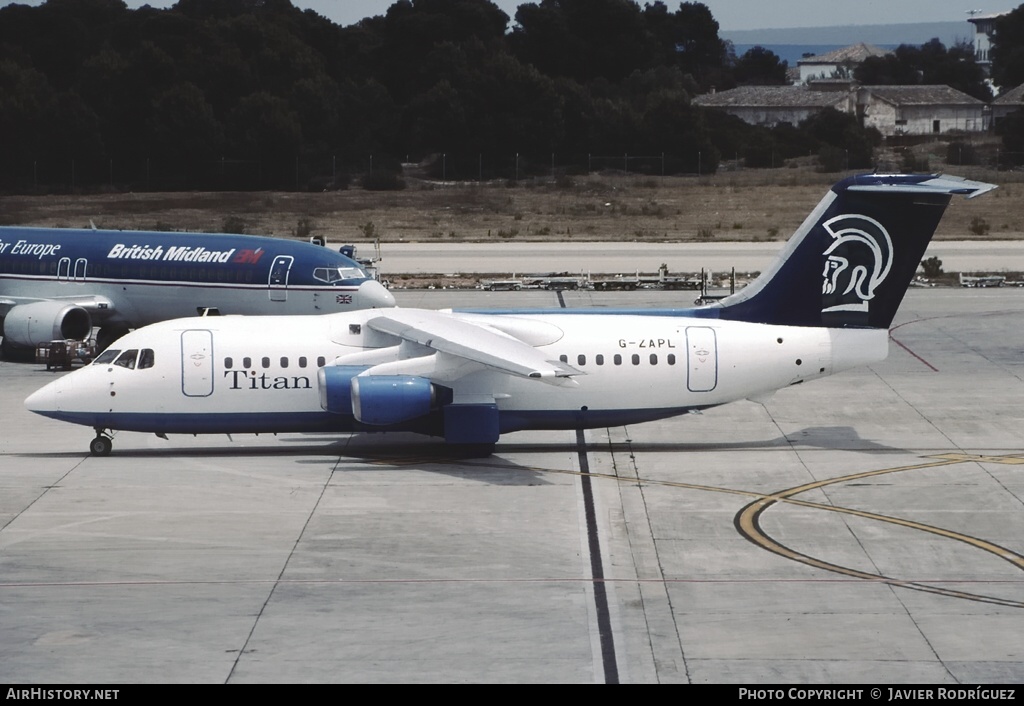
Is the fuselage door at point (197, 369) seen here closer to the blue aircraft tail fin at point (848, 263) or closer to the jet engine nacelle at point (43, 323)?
the blue aircraft tail fin at point (848, 263)

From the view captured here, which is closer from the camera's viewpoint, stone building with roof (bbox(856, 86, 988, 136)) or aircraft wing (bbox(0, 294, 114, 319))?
aircraft wing (bbox(0, 294, 114, 319))

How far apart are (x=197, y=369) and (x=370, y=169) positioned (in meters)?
84.0

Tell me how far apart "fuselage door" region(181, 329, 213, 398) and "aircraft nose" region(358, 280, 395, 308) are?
47.8 feet

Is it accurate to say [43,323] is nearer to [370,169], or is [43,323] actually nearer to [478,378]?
[478,378]

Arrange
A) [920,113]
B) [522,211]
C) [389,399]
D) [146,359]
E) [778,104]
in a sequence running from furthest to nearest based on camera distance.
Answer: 1. [920,113]
2. [778,104]
3. [522,211]
4. [146,359]
5. [389,399]

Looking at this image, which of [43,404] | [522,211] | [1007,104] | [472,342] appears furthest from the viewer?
[1007,104]

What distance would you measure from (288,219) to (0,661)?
2967 inches

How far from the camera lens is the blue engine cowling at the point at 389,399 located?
30.0m

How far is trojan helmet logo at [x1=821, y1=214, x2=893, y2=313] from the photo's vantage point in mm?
31969

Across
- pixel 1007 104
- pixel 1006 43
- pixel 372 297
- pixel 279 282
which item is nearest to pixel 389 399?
pixel 372 297

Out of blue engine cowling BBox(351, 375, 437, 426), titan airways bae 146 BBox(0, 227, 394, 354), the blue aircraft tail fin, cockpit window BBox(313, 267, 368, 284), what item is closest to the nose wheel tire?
blue engine cowling BBox(351, 375, 437, 426)

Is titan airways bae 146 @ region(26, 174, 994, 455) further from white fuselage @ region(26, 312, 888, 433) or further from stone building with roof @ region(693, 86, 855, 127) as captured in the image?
stone building with roof @ region(693, 86, 855, 127)

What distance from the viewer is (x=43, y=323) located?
44406mm

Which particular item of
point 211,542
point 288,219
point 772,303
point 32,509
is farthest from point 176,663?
point 288,219
